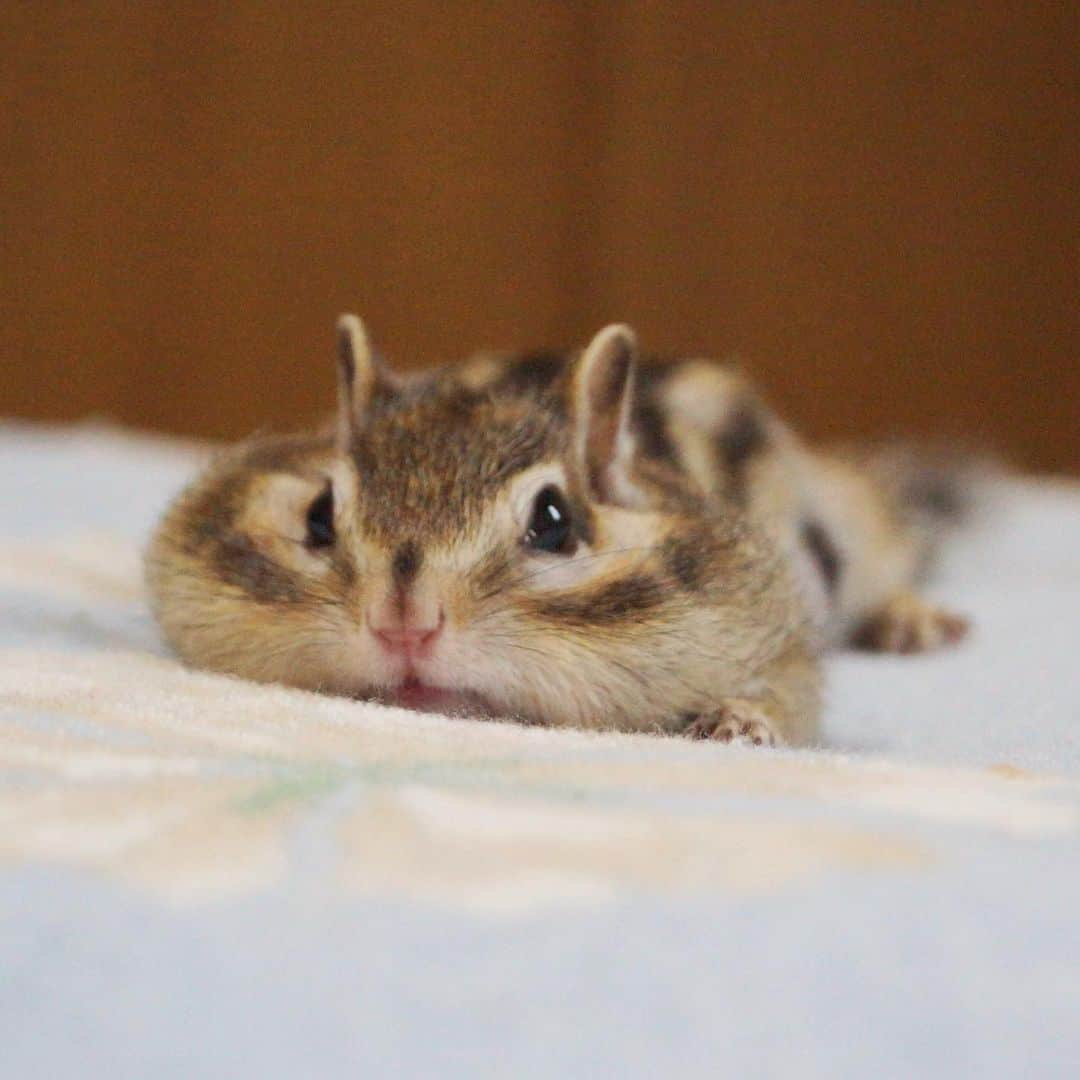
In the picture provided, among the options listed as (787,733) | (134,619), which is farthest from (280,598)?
(134,619)

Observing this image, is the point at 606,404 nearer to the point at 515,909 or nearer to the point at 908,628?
the point at 515,909

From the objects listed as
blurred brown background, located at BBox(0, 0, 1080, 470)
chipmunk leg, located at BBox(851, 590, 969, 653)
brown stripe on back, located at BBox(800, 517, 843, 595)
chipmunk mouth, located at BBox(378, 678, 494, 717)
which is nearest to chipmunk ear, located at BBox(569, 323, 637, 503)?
chipmunk mouth, located at BBox(378, 678, 494, 717)

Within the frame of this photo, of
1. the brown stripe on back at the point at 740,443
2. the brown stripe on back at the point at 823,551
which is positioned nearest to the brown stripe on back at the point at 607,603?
the brown stripe on back at the point at 740,443

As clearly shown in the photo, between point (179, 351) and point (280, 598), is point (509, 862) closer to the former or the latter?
point (280, 598)

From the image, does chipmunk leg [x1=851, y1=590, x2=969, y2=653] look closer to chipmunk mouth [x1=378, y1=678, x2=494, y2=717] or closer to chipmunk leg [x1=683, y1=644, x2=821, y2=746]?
chipmunk leg [x1=683, y1=644, x2=821, y2=746]

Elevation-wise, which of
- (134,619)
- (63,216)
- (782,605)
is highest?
(63,216)

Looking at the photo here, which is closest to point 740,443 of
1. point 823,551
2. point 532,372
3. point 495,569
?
point 823,551
